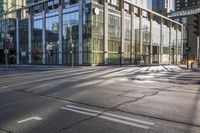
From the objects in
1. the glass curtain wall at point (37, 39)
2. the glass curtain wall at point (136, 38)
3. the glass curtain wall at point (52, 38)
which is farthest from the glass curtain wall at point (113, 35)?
the glass curtain wall at point (37, 39)

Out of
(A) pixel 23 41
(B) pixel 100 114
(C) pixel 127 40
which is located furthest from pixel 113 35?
(B) pixel 100 114

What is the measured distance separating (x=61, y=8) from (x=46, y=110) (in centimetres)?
6309

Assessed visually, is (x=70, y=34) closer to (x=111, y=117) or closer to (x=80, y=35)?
(x=80, y=35)

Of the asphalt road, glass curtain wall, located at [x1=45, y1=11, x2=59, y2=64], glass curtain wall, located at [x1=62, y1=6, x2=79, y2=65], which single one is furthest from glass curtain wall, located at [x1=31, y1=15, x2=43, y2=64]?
the asphalt road

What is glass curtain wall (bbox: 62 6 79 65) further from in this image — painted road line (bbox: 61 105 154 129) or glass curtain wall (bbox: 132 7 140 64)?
painted road line (bbox: 61 105 154 129)

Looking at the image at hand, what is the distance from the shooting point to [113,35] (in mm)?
69750

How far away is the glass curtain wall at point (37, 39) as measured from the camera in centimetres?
7612

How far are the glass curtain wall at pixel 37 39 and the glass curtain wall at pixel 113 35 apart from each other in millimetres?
18553

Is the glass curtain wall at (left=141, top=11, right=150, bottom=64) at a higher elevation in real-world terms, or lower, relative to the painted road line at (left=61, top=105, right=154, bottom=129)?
higher

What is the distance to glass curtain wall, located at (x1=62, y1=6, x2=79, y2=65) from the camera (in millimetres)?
65750

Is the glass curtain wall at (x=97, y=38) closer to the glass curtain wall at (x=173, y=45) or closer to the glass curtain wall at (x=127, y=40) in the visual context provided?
the glass curtain wall at (x=127, y=40)

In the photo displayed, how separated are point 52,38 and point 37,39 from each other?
719cm

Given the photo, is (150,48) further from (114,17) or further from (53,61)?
(53,61)

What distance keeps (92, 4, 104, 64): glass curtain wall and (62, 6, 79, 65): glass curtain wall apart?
4.20 metres
